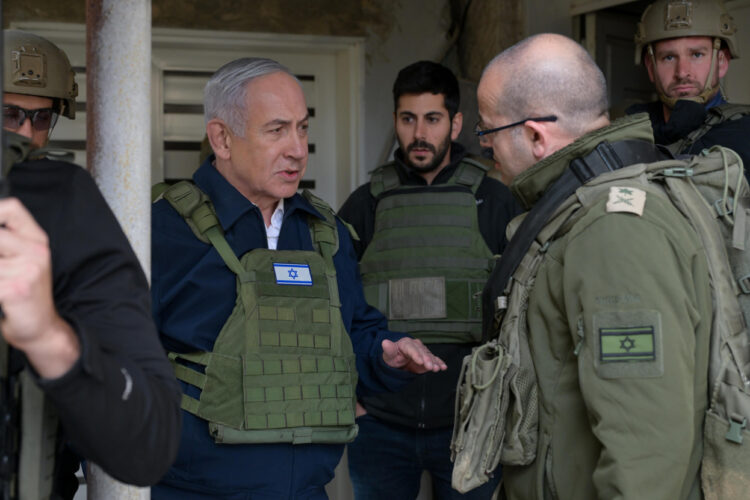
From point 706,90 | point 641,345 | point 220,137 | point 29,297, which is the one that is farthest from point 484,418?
point 706,90

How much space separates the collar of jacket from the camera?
2.20 meters

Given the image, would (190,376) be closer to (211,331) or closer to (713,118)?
(211,331)

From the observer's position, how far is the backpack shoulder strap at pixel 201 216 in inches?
96.0

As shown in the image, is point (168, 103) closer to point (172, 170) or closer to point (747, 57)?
point (172, 170)

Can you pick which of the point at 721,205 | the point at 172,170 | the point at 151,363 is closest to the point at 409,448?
the point at 721,205

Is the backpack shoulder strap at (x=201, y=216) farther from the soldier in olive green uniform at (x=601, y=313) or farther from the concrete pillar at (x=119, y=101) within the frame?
the soldier in olive green uniform at (x=601, y=313)

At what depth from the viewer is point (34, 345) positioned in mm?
1125

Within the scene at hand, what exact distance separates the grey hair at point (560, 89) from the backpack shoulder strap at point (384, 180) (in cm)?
158

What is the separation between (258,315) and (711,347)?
1.09m

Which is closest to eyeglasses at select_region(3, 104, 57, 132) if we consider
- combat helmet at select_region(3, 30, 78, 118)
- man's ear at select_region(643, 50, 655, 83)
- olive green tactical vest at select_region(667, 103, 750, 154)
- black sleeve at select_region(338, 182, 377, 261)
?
combat helmet at select_region(3, 30, 78, 118)

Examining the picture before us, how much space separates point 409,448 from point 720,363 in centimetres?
177

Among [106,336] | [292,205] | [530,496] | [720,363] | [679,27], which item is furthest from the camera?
[679,27]

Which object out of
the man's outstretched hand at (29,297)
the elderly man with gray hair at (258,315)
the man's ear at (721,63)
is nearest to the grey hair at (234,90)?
the elderly man with gray hair at (258,315)

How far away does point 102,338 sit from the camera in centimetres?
127
